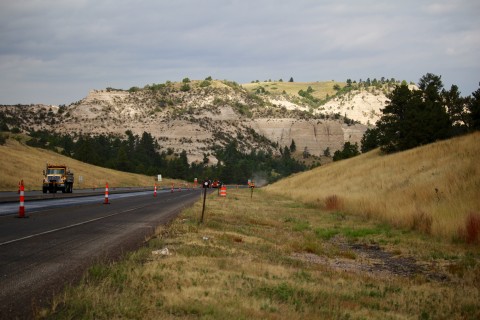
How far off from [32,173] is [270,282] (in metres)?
65.7

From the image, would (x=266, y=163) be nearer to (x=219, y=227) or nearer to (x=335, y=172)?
(x=335, y=172)

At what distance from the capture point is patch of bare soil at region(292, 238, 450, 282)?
468 inches

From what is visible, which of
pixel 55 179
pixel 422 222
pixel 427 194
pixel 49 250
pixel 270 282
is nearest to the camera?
pixel 270 282

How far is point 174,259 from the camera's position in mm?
10133

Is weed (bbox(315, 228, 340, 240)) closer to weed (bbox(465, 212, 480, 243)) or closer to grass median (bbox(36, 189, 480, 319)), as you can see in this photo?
grass median (bbox(36, 189, 480, 319))

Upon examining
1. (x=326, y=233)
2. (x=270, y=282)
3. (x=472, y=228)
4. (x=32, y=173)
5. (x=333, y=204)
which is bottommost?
(x=326, y=233)

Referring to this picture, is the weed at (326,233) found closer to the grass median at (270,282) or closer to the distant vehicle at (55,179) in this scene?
the grass median at (270,282)

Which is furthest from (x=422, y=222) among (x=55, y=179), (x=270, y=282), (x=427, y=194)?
(x=55, y=179)

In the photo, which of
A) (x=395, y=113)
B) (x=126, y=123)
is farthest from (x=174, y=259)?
(x=126, y=123)

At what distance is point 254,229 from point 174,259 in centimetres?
975

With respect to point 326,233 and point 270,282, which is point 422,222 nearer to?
point 326,233

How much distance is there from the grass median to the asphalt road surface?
0.50m

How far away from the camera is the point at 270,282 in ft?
29.0

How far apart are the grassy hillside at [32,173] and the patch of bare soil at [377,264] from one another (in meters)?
46.6
